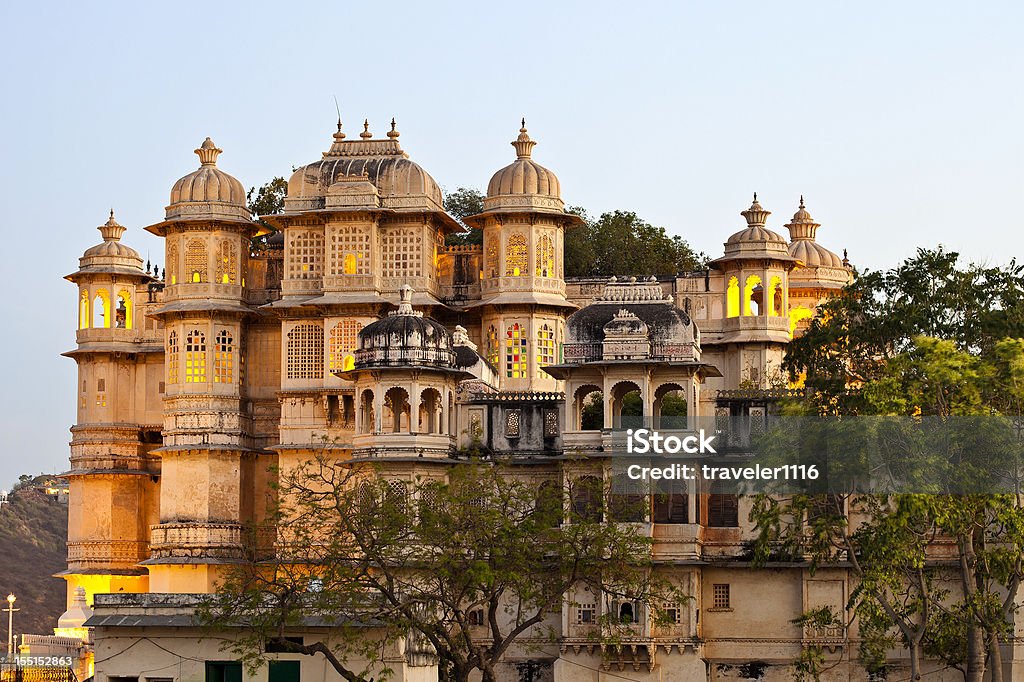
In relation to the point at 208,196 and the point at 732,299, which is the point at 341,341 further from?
the point at 732,299

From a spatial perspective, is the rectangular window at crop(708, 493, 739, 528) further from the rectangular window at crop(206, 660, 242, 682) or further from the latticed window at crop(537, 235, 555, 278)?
the latticed window at crop(537, 235, 555, 278)

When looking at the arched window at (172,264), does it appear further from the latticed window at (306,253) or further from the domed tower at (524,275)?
the domed tower at (524,275)

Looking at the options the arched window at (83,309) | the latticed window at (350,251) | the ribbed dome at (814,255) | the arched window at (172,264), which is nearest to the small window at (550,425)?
the latticed window at (350,251)

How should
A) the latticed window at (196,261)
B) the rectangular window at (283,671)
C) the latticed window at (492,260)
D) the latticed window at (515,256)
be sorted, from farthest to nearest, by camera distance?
the latticed window at (196,261)
the latticed window at (492,260)
the latticed window at (515,256)
the rectangular window at (283,671)

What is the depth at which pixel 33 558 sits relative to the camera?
10744 centimetres

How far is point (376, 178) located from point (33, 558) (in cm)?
5675

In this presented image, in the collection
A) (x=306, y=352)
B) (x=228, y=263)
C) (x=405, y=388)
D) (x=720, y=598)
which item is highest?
(x=228, y=263)

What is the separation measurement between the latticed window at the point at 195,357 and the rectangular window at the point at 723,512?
17.8 meters

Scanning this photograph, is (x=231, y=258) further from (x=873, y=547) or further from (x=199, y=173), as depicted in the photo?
(x=873, y=547)

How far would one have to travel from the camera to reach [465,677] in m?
37.2

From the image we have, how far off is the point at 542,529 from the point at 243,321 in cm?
2073

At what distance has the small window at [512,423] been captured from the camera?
46.5m

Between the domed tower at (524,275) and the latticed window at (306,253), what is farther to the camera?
the latticed window at (306,253)

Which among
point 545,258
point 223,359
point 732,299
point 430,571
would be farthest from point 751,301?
point 430,571
